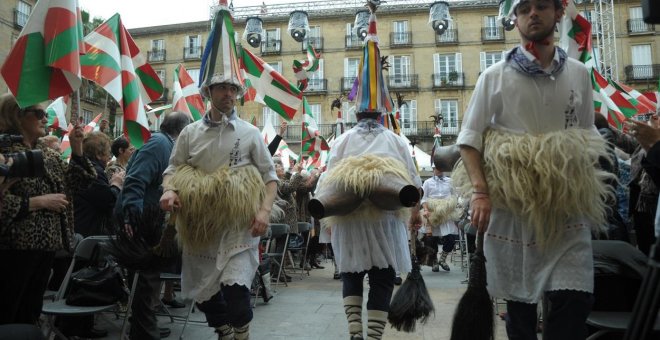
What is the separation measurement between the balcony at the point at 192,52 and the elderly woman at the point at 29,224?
37882 millimetres

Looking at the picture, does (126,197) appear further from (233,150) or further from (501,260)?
(501,260)

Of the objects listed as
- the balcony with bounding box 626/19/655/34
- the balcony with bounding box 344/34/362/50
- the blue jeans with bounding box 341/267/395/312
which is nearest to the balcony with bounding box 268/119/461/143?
the balcony with bounding box 344/34/362/50

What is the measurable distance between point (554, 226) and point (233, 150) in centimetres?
217

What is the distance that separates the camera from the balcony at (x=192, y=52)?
130 feet

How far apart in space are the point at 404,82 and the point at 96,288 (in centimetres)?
3452

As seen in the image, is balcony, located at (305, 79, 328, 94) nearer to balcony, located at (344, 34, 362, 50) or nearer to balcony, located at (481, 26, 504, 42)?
balcony, located at (344, 34, 362, 50)

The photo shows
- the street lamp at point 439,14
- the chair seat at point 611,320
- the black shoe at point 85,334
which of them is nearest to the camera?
the chair seat at point 611,320

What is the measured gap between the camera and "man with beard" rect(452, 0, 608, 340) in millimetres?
2443

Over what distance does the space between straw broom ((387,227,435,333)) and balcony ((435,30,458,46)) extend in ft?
114

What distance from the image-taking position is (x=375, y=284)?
3.94m

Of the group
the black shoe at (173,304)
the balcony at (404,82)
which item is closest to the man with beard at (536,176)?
the black shoe at (173,304)

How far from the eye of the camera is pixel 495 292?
2600 millimetres

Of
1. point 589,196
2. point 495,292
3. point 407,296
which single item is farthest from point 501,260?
point 407,296

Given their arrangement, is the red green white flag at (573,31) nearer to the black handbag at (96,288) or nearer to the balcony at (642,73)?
the black handbag at (96,288)
